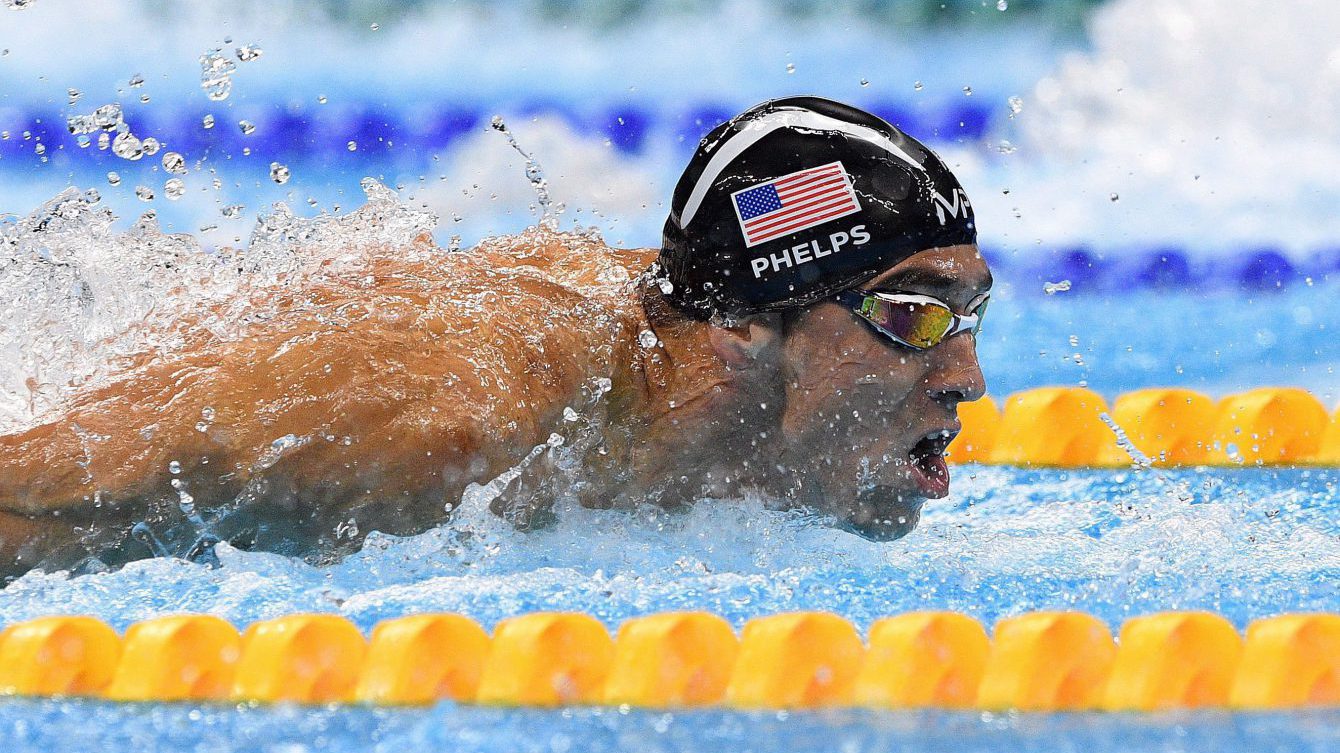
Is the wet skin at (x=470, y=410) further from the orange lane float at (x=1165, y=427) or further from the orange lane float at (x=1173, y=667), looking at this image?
the orange lane float at (x=1165, y=427)

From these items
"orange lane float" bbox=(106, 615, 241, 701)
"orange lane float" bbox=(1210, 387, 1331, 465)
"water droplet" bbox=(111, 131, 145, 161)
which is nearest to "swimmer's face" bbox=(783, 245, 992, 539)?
"orange lane float" bbox=(106, 615, 241, 701)

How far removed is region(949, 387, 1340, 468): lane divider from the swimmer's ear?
138cm

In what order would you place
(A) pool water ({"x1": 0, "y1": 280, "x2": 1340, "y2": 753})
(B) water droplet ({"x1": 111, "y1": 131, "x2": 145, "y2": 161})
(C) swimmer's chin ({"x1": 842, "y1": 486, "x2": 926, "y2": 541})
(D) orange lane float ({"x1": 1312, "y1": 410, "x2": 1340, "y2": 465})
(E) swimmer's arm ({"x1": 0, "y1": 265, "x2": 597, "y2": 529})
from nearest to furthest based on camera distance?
(A) pool water ({"x1": 0, "y1": 280, "x2": 1340, "y2": 753})
(E) swimmer's arm ({"x1": 0, "y1": 265, "x2": 597, "y2": 529})
(C) swimmer's chin ({"x1": 842, "y1": 486, "x2": 926, "y2": 541})
(B) water droplet ({"x1": 111, "y1": 131, "x2": 145, "y2": 161})
(D) orange lane float ({"x1": 1312, "y1": 410, "x2": 1340, "y2": 465})

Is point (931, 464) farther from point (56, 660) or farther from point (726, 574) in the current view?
point (56, 660)

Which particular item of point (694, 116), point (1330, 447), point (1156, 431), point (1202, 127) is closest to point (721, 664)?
point (1156, 431)

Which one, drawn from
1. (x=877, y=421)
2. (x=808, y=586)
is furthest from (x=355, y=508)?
(x=877, y=421)

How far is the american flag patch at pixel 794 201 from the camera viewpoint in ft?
6.86

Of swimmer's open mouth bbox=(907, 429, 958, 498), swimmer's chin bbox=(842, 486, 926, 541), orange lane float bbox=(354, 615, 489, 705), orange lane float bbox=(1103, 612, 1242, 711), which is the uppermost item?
orange lane float bbox=(354, 615, 489, 705)

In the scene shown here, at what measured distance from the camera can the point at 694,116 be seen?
6.06m

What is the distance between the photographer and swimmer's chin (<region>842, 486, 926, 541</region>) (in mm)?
2191

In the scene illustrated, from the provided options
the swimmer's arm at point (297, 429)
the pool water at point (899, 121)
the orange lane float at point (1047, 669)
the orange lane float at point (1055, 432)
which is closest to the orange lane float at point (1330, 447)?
the orange lane float at point (1055, 432)

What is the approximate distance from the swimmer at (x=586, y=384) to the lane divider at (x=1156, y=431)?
1221mm

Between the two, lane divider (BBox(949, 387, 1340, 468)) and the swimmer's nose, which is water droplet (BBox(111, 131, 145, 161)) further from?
lane divider (BBox(949, 387, 1340, 468))

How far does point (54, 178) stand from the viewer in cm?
588
